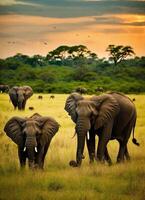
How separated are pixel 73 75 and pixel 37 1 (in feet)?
1.39

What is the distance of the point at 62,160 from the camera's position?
291 inches

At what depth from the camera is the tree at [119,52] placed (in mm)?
7168

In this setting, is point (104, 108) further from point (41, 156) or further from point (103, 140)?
point (41, 156)

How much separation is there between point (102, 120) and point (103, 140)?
0.12 meters

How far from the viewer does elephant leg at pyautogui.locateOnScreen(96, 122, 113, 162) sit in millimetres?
7605

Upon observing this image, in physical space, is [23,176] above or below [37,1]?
below

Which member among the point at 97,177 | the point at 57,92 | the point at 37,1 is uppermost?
the point at 37,1

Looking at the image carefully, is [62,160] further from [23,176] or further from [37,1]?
[37,1]

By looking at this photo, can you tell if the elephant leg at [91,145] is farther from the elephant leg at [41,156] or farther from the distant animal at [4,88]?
the distant animal at [4,88]

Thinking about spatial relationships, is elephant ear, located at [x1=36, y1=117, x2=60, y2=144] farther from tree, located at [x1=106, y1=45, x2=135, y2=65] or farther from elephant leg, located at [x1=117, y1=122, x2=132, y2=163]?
tree, located at [x1=106, y1=45, x2=135, y2=65]

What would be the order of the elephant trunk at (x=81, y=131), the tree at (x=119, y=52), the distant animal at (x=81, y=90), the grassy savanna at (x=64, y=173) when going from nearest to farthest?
the grassy savanna at (x=64, y=173)
the tree at (x=119, y=52)
the distant animal at (x=81, y=90)
the elephant trunk at (x=81, y=131)

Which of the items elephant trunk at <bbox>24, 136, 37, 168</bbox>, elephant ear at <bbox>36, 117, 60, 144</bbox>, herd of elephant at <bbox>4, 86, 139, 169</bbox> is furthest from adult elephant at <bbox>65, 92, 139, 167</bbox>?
elephant trunk at <bbox>24, 136, 37, 168</bbox>

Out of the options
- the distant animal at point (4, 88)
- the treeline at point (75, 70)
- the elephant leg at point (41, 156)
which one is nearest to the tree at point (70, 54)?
the treeline at point (75, 70)

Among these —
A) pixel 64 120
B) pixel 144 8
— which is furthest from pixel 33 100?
pixel 144 8
